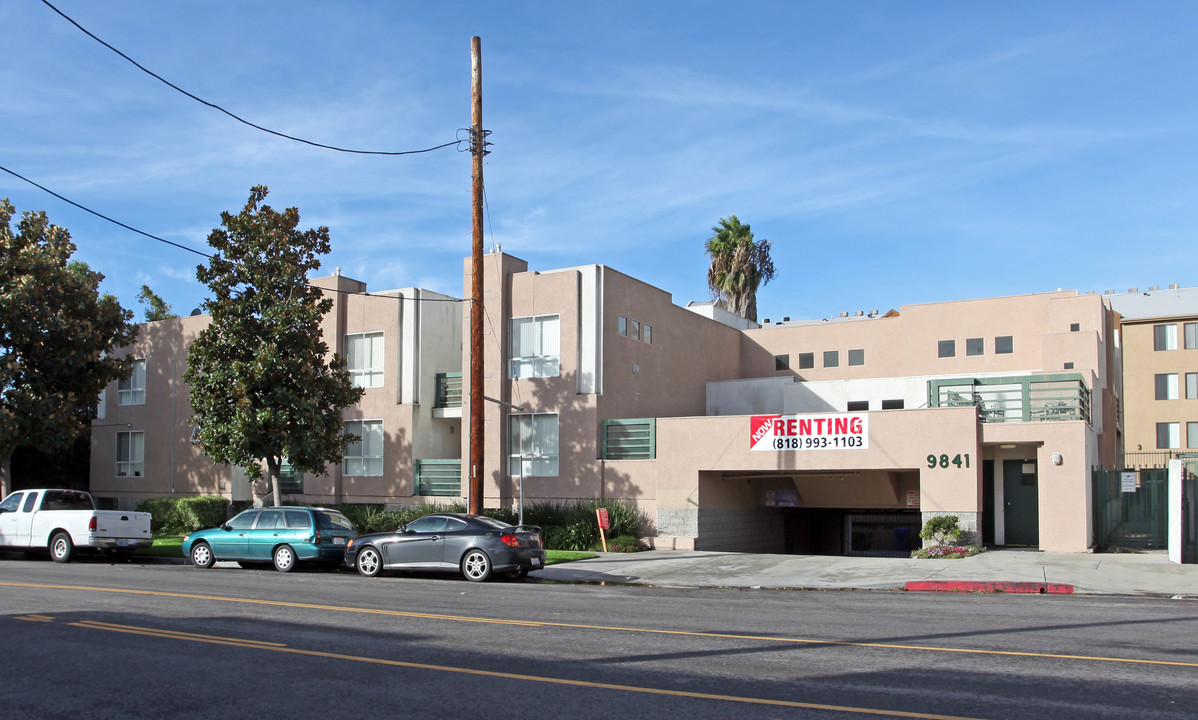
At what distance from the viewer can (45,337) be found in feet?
98.0

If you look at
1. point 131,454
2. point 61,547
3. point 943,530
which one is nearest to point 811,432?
point 943,530

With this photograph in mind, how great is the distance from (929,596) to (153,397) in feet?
99.7

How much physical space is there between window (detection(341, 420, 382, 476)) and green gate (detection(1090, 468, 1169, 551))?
2058cm

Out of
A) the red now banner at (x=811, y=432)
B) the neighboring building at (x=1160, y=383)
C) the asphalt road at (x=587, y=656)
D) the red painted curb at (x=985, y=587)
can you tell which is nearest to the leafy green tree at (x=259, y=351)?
the asphalt road at (x=587, y=656)

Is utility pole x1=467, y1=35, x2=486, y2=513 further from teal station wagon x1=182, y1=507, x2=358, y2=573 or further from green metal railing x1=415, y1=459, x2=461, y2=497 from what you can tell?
green metal railing x1=415, y1=459, x2=461, y2=497

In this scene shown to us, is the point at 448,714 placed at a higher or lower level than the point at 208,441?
lower

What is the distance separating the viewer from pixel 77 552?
24.3m

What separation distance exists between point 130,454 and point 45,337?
8.38 metres

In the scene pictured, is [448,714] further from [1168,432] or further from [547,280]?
[1168,432]

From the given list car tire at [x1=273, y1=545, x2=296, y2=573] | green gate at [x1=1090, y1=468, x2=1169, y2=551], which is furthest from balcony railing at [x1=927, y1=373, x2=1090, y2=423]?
car tire at [x1=273, y1=545, x2=296, y2=573]

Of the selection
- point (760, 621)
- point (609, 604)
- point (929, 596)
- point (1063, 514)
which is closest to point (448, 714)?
point (760, 621)

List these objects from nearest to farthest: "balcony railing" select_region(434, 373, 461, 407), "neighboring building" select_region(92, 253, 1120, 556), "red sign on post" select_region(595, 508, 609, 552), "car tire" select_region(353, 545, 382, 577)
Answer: "car tire" select_region(353, 545, 382, 577)
"red sign on post" select_region(595, 508, 609, 552)
"neighboring building" select_region(92, 253, 1120, 556)
"balcony railing" select_region(434, 373, 461, 407)

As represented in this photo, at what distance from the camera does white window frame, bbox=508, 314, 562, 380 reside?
28047mm

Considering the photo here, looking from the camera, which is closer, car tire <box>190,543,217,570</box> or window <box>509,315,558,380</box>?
car tire <box>190,543,217,570</box>
